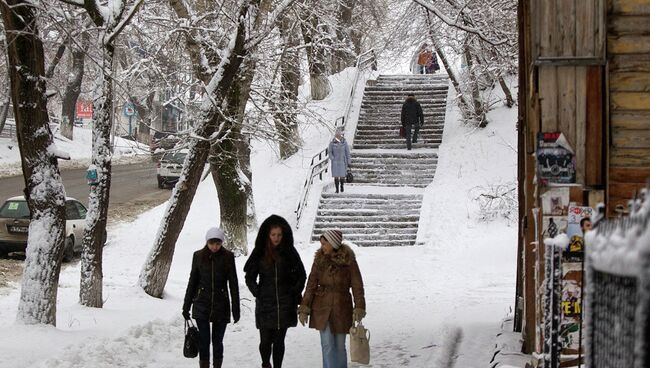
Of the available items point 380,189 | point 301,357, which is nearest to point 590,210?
point 301,357

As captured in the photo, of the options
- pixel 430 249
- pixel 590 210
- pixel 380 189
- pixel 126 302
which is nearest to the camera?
pixel 590 210

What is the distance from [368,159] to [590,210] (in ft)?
65.4

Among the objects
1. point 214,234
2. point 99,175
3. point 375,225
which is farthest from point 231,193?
point 214,234

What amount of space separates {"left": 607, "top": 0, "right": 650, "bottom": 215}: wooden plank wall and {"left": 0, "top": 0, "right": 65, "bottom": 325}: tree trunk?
6405 millimetres

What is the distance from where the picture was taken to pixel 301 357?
10.7m

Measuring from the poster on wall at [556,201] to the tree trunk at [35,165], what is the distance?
20.0 feet

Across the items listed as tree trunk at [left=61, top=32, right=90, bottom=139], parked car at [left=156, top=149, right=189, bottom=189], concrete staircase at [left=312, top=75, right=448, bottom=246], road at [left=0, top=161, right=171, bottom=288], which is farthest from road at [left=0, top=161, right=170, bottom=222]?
concrete staircase at [left=312, top=75, right=448, bottom=246]

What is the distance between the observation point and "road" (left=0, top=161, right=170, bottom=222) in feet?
94.4

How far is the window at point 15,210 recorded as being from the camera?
64.2ft

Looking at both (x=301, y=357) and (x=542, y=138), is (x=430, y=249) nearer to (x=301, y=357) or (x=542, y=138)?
(x=301, y=357)

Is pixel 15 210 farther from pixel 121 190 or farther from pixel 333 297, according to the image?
pixel 121 190

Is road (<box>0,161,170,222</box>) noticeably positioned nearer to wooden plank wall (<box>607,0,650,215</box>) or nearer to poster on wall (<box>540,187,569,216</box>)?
poster on wall (<box>540,187,569,216</box>)

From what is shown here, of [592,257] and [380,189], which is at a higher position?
[592,257]

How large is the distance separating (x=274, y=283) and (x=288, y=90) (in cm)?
1552
